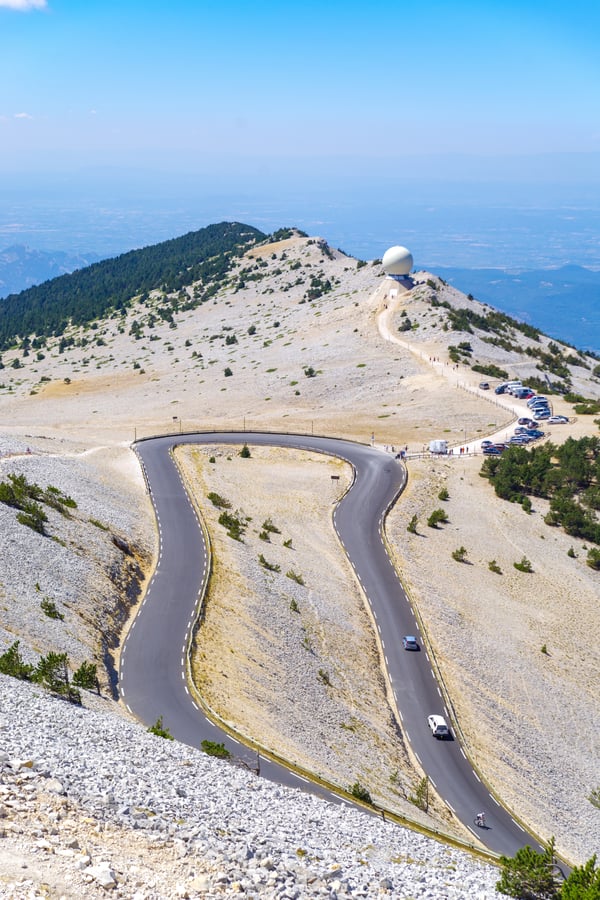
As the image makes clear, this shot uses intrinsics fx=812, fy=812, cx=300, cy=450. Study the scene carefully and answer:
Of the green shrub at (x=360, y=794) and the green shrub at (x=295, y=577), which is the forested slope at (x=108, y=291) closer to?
the green shrub at (x=295, y=577)

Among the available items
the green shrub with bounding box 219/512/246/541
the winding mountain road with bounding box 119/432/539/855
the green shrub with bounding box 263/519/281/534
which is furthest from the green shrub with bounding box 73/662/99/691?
the green shrub with bounding box 263/519/281/534

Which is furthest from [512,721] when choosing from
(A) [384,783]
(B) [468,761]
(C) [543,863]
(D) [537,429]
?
(D) [537,429]

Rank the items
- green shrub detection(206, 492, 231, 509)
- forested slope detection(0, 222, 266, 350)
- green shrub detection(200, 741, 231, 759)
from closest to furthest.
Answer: green shrub detection(200, 741, 231, 759)
green shrub detection(206, 492, 231, 509)
forested slope detection(0, 222, 266, 350)

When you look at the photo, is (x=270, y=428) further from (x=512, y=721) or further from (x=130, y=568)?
(x=512, y=721)

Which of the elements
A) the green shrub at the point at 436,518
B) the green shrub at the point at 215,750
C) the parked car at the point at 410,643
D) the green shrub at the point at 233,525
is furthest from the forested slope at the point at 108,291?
the green shrub at the point at 215,750

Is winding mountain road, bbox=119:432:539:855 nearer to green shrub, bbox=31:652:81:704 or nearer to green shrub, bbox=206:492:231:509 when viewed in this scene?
green shrub, bbox=206:492:231:509

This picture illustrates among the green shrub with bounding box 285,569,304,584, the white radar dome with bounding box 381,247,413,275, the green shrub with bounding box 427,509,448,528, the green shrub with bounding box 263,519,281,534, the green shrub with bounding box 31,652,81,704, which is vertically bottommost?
the green shrub with bounding box 285,569,304,584
